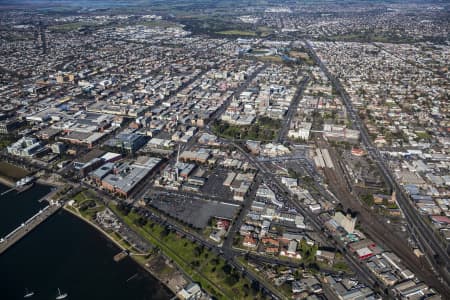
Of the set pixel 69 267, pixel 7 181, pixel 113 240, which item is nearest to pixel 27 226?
pixel 69 267

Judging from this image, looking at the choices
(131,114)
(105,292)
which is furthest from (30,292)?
(131,114)

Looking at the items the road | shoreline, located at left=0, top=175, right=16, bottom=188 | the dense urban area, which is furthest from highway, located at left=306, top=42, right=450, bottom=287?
shoreline, located at left=0, top=175, right=16, bottom=188

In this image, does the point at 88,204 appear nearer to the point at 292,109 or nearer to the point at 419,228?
the point at 419,228

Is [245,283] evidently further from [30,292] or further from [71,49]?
[71,49]

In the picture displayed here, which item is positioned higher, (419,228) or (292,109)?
(292,109)

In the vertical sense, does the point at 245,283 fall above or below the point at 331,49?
below

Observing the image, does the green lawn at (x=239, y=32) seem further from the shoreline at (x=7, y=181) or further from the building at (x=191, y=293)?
the building at (x=191, y=293)
